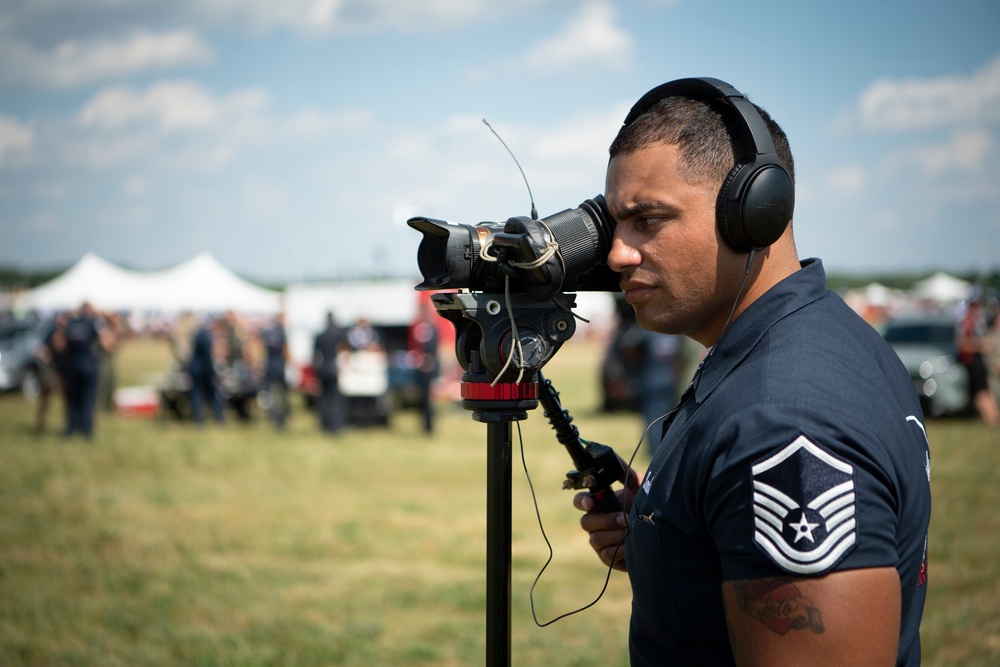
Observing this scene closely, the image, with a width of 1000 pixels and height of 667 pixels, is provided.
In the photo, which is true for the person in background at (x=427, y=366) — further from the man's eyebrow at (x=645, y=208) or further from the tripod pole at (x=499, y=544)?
the man's eyebrow at (x=645, y=208)

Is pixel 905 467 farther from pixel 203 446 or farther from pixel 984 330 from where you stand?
pixel 984 330

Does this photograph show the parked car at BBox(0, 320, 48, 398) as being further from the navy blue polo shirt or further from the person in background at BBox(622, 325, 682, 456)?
the navy blue polo shirt

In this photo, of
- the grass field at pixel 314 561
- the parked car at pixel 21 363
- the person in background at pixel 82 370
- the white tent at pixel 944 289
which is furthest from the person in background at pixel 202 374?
the white tent at pixel 944 289

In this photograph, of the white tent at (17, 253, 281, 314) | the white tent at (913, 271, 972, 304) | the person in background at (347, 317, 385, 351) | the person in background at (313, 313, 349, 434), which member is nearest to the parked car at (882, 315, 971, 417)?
the person in background at (313, 313, 349, 434)

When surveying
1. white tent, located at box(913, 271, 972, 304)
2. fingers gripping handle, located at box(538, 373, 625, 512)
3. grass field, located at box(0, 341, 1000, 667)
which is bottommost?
grass field, located at box(0, 341, 1000, 667)

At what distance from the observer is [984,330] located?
14508mm

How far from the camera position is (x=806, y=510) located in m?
1.22

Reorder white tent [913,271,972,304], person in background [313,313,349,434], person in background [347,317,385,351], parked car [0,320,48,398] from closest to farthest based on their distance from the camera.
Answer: person in background [313,313,349,434]
person in background [347,317,385,351]
parked car [0,320,48,398]
white tent [913,271,972,304]

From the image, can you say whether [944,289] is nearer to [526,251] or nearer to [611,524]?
[611,524]

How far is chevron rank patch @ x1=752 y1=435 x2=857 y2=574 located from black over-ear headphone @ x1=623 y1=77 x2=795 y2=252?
47 cm

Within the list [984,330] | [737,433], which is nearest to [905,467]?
[737,433]

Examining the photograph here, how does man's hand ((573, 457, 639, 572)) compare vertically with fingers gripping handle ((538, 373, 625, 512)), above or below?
below

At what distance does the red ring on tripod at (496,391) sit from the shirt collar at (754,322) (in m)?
0.40

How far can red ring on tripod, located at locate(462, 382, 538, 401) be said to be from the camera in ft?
5.94
